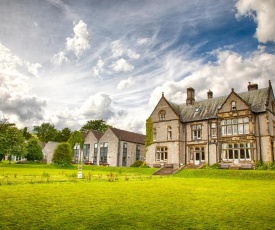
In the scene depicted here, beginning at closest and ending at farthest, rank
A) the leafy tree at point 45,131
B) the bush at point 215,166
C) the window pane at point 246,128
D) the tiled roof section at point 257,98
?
1. the window pane at point 246,128
2. the bush at point 215,166
3. the tiled roof section at point 257,98
4. the leafy tree at point 45,131

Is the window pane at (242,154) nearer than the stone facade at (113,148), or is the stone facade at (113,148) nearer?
the window pane at (242,154)

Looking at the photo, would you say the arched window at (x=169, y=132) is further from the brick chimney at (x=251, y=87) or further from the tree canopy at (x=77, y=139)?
the tree canopy at (x=77, y=139)

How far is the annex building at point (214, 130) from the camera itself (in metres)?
34.7

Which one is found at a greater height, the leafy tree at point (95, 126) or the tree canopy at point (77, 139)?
the leafy tree at point (95, 126)

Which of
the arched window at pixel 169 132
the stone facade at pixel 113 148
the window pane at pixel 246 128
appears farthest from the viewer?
the stone facade at pixel 113 148

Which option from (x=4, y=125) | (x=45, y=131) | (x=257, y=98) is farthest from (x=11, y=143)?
(x=45, y=131)

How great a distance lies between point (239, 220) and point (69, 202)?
5.92 metres

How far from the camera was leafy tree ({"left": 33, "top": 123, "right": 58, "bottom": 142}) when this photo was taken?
115225 mm

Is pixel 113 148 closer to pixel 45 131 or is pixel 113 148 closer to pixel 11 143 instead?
pixel 11 143

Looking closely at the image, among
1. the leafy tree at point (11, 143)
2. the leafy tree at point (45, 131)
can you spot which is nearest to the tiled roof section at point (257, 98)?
the leafy tree at point (11, 143)

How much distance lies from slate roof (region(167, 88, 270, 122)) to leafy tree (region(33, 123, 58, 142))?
3234 inches

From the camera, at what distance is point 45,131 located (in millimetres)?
117938

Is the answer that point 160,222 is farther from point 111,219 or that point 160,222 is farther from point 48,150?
point 48,150

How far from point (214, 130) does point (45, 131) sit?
95.7 m
